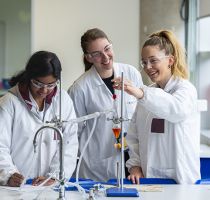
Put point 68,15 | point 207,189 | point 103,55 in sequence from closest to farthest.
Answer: point 207,189 → point 103,55 → point 68,15

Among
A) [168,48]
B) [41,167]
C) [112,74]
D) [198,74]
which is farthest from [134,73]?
[198,74]

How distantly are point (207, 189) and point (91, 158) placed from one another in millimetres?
845

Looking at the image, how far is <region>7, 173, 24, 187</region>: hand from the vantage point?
6.08 feet

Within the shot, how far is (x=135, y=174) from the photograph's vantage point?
6.75 feet

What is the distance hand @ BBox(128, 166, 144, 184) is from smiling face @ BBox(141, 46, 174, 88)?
1.45ft

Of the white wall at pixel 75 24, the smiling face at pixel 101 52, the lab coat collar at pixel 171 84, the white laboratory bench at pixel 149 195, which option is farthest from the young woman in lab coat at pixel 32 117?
the white wall at pixel 75 24

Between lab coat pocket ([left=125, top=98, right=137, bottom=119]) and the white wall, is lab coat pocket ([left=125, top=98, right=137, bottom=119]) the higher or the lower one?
the lower one

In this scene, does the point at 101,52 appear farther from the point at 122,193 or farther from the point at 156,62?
the point at 122,193

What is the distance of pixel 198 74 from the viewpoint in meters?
4.01

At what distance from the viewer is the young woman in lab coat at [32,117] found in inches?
78.6

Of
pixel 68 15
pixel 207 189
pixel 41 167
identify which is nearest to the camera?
pixel 207 189

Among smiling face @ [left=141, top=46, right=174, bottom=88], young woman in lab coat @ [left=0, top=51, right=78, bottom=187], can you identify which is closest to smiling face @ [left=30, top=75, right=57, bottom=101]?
young woman in lab coat @ [left=0, top=51, right=78, bottom=187]

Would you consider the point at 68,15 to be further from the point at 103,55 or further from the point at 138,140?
the point at 138,140

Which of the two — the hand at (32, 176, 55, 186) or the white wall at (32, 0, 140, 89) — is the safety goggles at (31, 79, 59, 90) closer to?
the hand at (32, 176, 55, 186)
